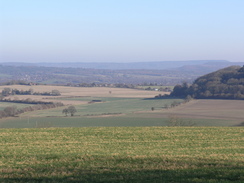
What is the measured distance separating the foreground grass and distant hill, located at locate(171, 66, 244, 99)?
39.7 meters

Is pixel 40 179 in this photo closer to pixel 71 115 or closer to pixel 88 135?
pixel 88 135

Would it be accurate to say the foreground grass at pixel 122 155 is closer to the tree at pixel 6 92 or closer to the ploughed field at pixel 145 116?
the ploughed field at pixel 145 116

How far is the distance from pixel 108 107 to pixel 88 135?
114 ft

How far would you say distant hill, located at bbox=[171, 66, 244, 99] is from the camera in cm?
6162

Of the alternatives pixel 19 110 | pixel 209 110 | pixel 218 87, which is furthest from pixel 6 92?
pixel 209 110

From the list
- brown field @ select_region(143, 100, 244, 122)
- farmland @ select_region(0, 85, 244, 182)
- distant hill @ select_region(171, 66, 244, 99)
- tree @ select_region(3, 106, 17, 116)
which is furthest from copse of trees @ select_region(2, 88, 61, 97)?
farmland @ select_region(0, 85, 244, 182)

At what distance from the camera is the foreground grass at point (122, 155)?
10.5 metres

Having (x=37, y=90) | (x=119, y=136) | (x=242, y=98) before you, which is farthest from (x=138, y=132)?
(x=37, y=90)

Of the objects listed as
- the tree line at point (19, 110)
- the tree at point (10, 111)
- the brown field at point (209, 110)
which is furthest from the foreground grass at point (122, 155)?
the tree at point (10, 111)

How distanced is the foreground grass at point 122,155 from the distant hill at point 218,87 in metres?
39.7

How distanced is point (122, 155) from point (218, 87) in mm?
52032

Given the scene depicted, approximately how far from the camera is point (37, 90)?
249 feet

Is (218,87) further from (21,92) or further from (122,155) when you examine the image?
(122,155)

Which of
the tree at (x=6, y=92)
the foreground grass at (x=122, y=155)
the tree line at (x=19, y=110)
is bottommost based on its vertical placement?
the tree line at (x=19, y=110)
